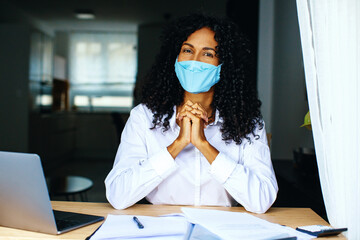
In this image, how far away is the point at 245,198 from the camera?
1.33m

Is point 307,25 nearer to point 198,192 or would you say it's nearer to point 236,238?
point 236,238

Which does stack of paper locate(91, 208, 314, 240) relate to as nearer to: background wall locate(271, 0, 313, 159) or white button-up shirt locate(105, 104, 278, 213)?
white button-up shirt locate(105, 104, 278, 213)

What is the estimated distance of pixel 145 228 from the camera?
1.03m

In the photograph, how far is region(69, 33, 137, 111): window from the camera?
25.8ft

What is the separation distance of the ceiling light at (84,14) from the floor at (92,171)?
271cm

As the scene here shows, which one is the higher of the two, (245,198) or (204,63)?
(204,63)

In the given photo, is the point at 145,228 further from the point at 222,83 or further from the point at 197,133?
the point at 222,83

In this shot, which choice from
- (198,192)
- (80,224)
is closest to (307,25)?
(198,192)

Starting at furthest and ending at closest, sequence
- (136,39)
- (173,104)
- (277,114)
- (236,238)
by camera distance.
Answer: (136,39) < (277,114) < (173,104) < (236,238)

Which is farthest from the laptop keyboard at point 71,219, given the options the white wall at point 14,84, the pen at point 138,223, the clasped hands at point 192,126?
the white wall at point 14,84

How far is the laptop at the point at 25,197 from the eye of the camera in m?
0.96

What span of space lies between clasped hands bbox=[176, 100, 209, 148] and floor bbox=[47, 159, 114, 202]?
117 inches

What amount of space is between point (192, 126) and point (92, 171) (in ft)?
15.9

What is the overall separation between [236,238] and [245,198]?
43 cm
